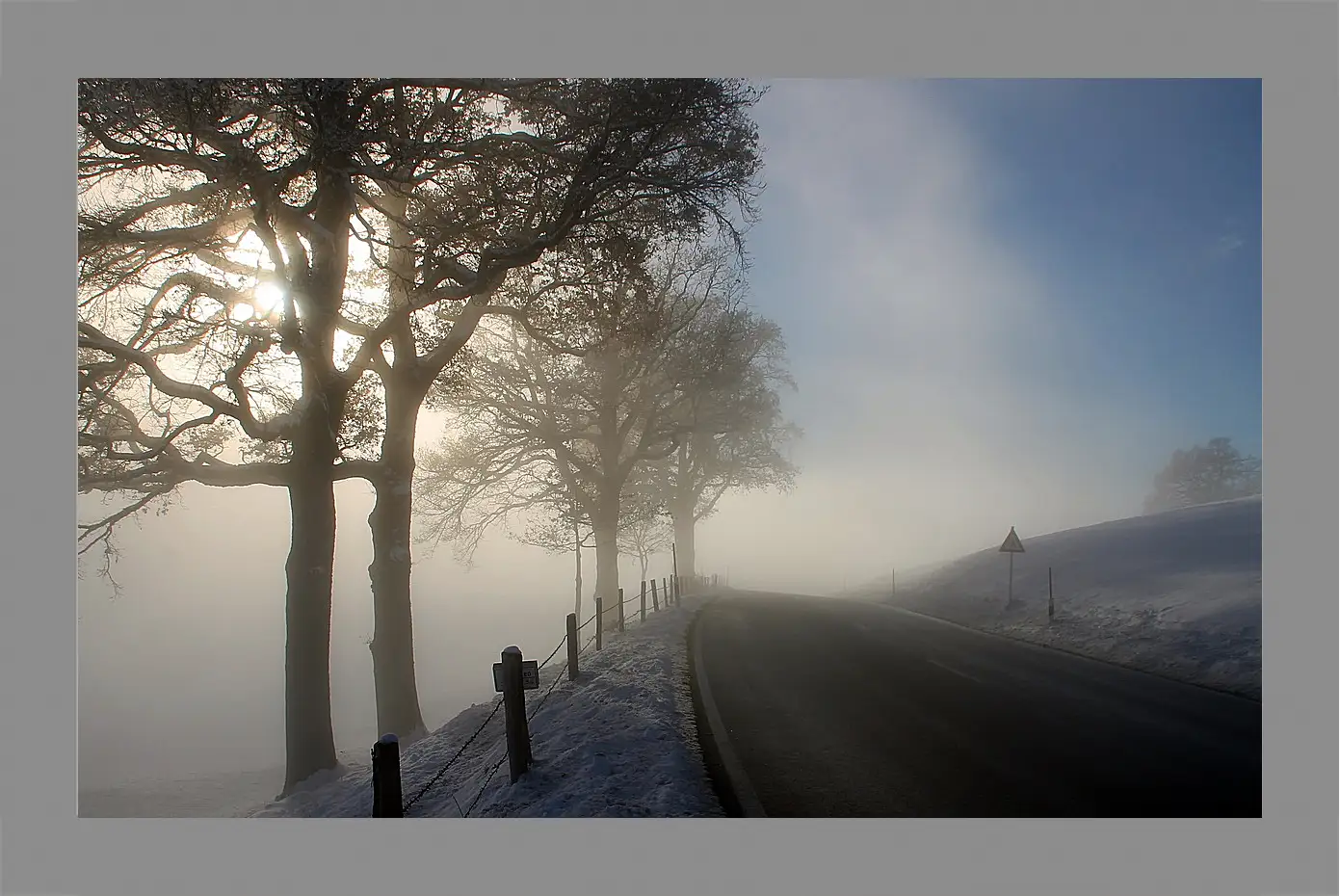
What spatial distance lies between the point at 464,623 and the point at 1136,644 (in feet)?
189

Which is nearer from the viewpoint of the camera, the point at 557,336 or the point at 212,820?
the point at 212,820

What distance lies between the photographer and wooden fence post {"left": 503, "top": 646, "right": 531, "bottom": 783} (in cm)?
610

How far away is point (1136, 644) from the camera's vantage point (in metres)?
11.9

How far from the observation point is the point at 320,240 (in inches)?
406

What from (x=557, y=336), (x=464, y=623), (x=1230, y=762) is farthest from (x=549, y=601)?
(x=1230, y=762)

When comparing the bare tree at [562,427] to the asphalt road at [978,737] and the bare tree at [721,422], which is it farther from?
the asphalt road at [978,737]

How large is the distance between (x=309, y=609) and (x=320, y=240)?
5.45 meters

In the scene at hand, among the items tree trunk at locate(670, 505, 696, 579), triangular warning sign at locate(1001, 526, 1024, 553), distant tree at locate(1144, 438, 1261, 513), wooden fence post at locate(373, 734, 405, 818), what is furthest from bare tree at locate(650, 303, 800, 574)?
distant tree at locate(1144, 438, 1261, 513)

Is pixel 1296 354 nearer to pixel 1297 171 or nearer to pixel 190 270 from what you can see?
pixel 1297 171

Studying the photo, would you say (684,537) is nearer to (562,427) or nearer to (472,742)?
(562,427)

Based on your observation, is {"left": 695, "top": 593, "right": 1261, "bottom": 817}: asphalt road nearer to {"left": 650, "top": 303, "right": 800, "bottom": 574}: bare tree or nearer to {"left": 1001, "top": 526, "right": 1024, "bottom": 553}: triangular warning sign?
{"left": 1001, "top": 526, "right": 1024, "bottom": 553}: triangular warning sign

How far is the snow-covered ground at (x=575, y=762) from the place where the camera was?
5551mm

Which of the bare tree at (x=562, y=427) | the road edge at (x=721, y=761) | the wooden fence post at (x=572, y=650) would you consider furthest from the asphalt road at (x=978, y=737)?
the bare tree at (x=562, y=427)

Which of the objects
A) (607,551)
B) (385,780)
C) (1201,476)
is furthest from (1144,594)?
(1201,476)
